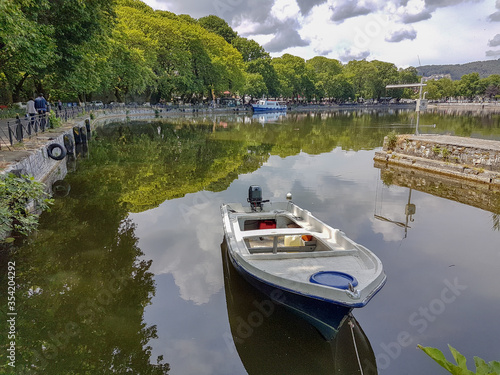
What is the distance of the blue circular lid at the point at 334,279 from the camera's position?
5.27 meters

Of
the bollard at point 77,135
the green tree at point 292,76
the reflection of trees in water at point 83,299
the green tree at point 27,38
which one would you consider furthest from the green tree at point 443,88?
the reflection of trees in water at point 83,299

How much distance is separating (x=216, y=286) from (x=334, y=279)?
3.08m

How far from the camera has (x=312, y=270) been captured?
238 inches

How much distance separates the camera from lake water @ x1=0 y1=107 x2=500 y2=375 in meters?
5.39

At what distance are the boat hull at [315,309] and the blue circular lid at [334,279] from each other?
1.05ft

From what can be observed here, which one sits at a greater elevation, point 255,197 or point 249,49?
point 249,49

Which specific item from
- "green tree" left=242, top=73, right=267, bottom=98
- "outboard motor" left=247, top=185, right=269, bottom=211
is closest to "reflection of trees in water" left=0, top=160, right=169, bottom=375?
"outboard motor" left=247, top=185, right=269, bottom=211

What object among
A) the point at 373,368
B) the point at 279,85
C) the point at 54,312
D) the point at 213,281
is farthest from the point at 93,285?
the point at 279,85

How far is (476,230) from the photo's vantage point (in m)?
10.7

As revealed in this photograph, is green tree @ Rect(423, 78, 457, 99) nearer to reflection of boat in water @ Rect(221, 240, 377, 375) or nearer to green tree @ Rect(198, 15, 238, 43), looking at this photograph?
green tree @ Rect(198, 15, 238, 43)

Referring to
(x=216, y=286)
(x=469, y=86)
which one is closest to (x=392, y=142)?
(x=216, y=286)

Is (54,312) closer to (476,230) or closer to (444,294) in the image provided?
(444,294)

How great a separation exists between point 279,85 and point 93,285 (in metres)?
85.1

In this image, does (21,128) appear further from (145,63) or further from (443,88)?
(443,88)
